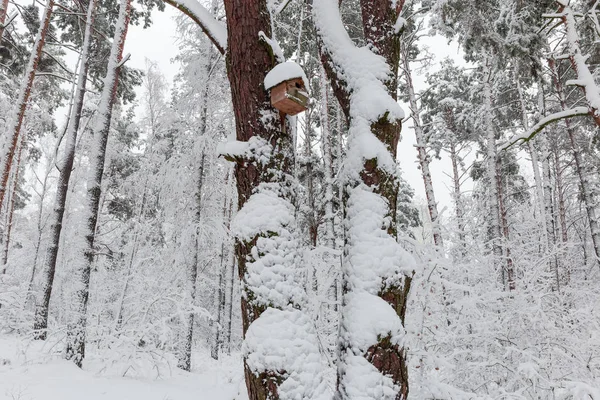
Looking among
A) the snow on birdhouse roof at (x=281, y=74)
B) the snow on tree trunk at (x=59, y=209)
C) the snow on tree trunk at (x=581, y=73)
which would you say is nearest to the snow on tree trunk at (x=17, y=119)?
the snow on tree trunk at (x=59, y=209)

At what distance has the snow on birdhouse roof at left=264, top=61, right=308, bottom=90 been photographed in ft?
7.95

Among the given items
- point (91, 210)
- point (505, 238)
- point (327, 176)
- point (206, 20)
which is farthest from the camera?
point (327, 176)

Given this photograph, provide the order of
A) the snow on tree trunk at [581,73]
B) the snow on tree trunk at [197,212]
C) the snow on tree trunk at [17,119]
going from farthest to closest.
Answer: the snow on tree trunk at [197,212], the snow on tree trunk at [17,119], the snow on tree trunk at [581,73]

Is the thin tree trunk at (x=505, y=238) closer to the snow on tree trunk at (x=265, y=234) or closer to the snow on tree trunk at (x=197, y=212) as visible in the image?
the snow on tree trunk at (x=265, y=234)

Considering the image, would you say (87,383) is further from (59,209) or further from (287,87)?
(287,87)

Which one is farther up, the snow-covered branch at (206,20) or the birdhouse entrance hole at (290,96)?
the snow-covered branch at (206,20)

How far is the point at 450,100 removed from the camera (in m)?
14.7

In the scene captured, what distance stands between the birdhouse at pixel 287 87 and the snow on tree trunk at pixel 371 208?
477 mm

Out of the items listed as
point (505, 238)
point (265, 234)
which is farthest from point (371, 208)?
point (505, 238)

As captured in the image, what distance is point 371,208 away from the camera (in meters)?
2.57

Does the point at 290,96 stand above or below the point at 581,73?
below

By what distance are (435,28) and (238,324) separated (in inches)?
802

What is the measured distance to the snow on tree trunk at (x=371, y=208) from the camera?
7.50ft

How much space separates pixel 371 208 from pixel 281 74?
1.12 meters
